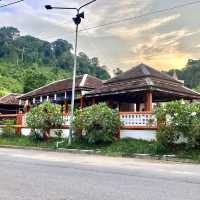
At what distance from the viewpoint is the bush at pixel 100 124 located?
60.7ft

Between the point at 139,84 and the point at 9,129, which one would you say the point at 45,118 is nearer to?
the point at 9,129

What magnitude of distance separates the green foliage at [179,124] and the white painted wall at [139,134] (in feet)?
5.29

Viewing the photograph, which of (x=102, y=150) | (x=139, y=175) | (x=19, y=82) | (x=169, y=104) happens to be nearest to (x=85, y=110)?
(x=102, y=150)

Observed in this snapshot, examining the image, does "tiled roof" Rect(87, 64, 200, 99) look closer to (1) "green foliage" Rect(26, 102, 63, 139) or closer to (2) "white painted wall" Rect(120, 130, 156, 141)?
(2) "white painted wall" Rect(120, 130, 156, 141)

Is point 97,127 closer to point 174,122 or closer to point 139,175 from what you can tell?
point 174,122

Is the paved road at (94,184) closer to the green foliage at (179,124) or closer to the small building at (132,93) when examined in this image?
the green foliage at (179,124)

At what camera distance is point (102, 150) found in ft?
59.4

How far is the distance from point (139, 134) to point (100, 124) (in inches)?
80.7

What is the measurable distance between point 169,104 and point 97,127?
→ 13.5 feet

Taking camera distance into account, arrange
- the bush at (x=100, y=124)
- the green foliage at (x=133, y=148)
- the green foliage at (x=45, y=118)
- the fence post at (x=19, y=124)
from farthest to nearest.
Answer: the fence post at (x=19, y=124) < the green foliage at (x=45, y=118) < the bush at (x=100, y=124) < the green foliage at (x=133, y=148)

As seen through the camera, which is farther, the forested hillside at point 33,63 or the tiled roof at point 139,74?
the forested hillside at point 33,63

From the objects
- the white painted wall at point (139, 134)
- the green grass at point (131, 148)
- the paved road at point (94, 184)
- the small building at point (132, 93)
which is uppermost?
the small building at point (132, 93)

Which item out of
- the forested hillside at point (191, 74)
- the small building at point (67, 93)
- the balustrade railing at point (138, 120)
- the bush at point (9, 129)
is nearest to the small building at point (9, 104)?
the small building at point (67, 93)

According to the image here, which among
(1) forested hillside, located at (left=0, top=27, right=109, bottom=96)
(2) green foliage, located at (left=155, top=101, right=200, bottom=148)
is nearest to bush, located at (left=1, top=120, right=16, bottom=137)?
(2) green foliage, located at (left=155, top=101, right=200, bottom=148)
